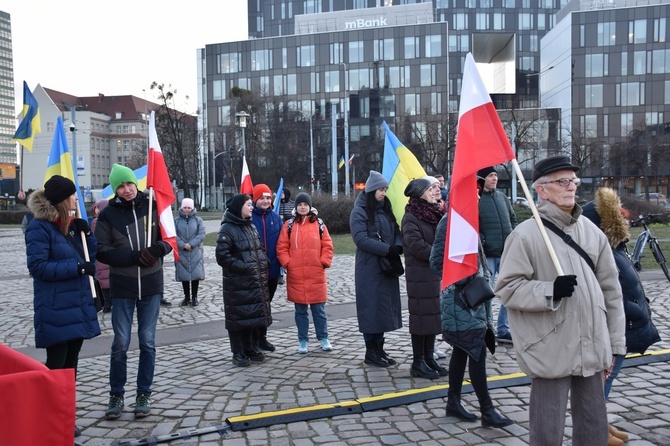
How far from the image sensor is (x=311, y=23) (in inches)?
3310

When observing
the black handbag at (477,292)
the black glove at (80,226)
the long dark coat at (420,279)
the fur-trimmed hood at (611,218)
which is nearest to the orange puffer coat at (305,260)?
the long dark coat at (420,279)

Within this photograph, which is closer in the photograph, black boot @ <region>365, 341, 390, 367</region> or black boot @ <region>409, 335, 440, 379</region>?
black boot @ <region>409, 335, 440, 379</region>

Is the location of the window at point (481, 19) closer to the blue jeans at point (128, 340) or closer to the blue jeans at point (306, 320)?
the blue jeans at point (306, 320)

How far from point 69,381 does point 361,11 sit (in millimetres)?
84438

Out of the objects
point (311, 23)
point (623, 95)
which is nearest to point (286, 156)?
point (311, 23)

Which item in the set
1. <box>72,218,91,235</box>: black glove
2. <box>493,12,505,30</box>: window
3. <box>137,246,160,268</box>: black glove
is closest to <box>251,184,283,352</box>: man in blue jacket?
<box>137,246,160,268</box>: black glove

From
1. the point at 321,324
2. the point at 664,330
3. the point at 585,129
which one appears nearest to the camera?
the point at 321,324

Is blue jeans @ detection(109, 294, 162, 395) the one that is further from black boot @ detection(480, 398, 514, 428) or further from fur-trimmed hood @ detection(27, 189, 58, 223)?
black boot @ detection(480, 398, 514, 428)

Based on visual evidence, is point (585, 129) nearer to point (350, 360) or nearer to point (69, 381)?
point (350, 360)

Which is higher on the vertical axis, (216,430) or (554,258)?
(554,258)

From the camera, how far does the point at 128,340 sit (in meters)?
5.49

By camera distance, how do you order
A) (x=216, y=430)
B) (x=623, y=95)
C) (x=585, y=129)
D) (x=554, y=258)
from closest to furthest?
(x=554, y=258)
(x=216, y=430)
(x=585, y=129)
(x=623, y=95)

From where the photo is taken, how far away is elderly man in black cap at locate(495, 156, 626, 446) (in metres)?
3.44

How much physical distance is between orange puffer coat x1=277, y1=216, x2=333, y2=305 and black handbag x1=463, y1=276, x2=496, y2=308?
9.74 feet
